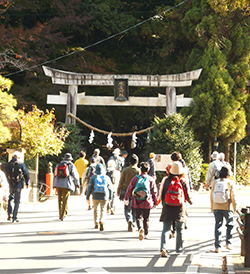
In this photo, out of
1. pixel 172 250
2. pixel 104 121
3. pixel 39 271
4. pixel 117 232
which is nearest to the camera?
pixel 39 271

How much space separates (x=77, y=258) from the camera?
30.1 ft

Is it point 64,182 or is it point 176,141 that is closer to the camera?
point 64,182

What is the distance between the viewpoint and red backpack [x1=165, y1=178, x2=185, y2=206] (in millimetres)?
9477

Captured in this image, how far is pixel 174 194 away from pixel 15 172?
6.61 meters

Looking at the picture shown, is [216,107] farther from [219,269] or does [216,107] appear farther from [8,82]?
[219,269]

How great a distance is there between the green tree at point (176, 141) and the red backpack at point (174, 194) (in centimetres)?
1565

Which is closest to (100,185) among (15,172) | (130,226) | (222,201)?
(130,226)

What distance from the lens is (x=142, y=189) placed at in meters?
11.1

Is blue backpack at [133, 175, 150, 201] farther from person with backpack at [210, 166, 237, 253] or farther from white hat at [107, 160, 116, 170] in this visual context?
white hat at [107, 160, 116, 170]

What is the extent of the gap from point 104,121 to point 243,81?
9363mm

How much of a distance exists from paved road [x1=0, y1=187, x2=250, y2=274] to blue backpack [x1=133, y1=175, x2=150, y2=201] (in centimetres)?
98

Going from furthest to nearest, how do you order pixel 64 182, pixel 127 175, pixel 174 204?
pixel 64 182, pixel 127 175, pixel 174 204

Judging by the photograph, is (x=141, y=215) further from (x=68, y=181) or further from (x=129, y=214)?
(x=68, y=181)

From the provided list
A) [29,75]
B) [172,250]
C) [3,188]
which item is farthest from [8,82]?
[29,75]
